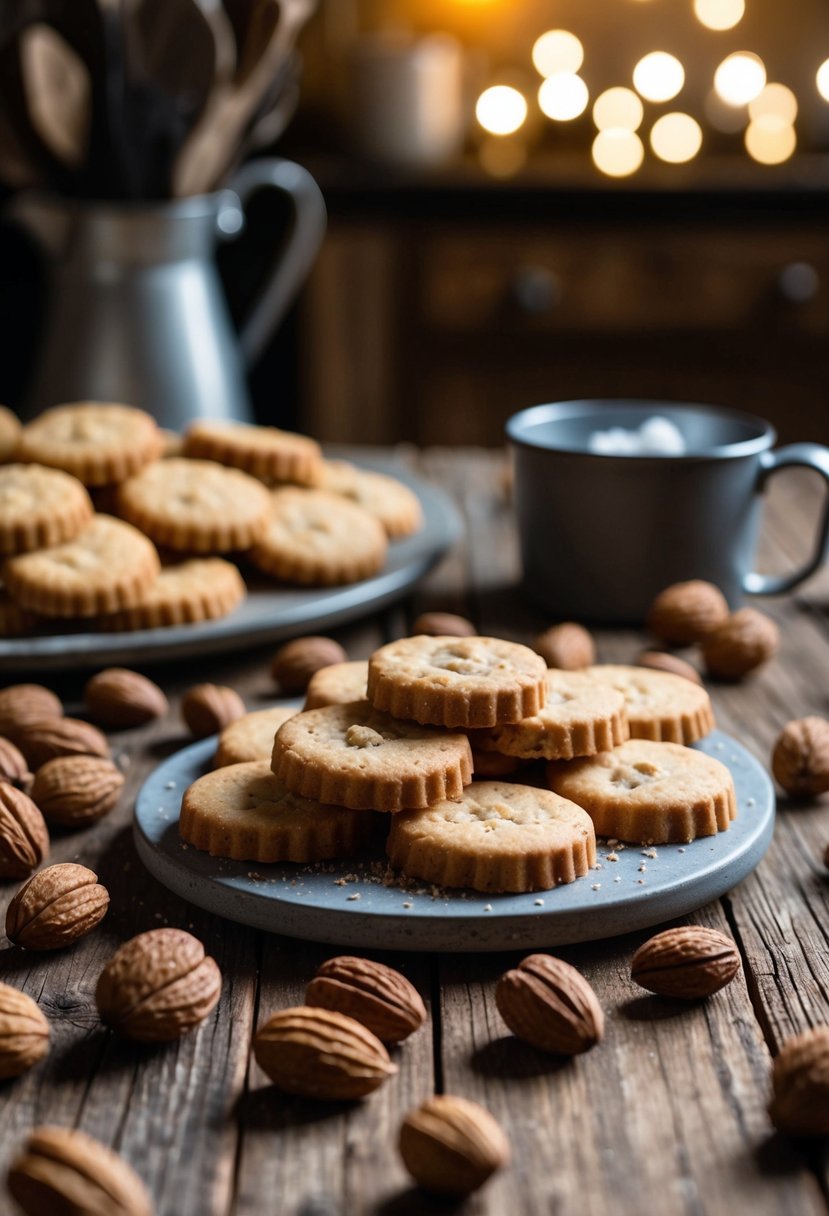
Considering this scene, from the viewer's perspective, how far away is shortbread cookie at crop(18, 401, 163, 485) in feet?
4.72

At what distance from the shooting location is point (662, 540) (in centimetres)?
148

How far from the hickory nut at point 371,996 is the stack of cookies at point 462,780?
0.29ft

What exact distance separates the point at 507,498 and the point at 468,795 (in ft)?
3.64

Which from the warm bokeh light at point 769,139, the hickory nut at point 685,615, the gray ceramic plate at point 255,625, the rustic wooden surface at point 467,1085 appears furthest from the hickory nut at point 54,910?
the warm bokeh light at point 769,139

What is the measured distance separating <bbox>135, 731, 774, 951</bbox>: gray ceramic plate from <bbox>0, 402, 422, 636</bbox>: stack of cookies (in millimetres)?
406

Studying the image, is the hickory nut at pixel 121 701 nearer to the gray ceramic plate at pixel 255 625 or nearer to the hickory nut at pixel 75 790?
the gray ceramic plate at pixel 255 625

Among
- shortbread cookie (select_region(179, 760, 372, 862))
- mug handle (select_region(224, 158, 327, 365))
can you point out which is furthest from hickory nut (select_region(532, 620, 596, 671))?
mug handle (select_region(224, 158, 327, 365))

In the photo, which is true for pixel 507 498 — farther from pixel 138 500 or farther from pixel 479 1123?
pixel 479 1123

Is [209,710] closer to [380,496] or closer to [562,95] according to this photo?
[380,496]

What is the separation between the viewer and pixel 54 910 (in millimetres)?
859

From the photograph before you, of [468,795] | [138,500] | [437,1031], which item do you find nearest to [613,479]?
[138,500]

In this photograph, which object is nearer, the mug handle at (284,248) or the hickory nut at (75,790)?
the hickory nut at (75,790)

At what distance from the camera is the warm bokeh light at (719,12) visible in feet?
11.5

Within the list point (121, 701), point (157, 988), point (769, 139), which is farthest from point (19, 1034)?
point (769, 139)
